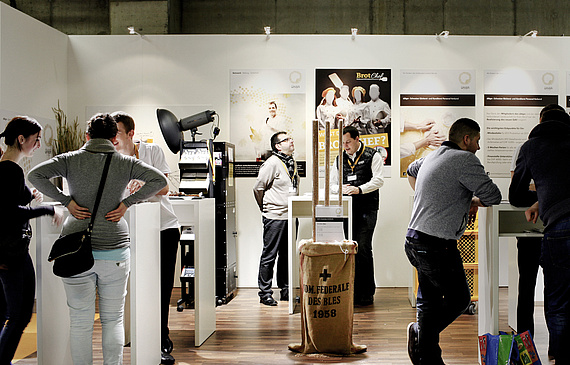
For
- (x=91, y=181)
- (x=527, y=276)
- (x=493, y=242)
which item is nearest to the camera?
(x=91, y=181)

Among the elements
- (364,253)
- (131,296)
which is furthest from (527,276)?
(131,296)

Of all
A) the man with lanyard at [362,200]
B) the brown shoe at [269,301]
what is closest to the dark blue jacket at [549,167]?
the man with lanyard at [362,200]

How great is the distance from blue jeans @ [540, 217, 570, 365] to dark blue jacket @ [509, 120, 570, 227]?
0.08 meters

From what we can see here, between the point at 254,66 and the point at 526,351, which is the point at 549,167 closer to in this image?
the point at 526,351

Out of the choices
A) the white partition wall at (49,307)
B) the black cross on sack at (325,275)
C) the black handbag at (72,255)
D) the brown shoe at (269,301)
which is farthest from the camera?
the brown shoe at (269,301)

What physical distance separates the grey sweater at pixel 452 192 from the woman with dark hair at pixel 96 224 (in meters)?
1.69

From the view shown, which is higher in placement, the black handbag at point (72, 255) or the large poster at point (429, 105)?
the large poster at point (429, 105)

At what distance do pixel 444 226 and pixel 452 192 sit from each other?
0.20 meters

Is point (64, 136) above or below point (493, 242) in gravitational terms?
above

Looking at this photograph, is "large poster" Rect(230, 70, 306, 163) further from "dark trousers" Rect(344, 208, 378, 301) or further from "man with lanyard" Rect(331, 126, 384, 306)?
"dark trousers" Rect(344, 208, 378, 301)

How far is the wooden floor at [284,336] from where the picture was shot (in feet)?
12.0

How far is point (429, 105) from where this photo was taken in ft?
20.3

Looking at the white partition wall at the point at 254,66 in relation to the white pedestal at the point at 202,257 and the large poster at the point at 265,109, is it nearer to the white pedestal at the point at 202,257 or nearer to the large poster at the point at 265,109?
the large poster at the point at 265,109

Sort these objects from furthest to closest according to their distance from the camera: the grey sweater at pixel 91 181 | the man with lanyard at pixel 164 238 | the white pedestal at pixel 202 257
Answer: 1. the white pedestal at pixel 202 257
2. the man with lanyard at pixel 164 238
3. the grey sweater at pixel 91 181
